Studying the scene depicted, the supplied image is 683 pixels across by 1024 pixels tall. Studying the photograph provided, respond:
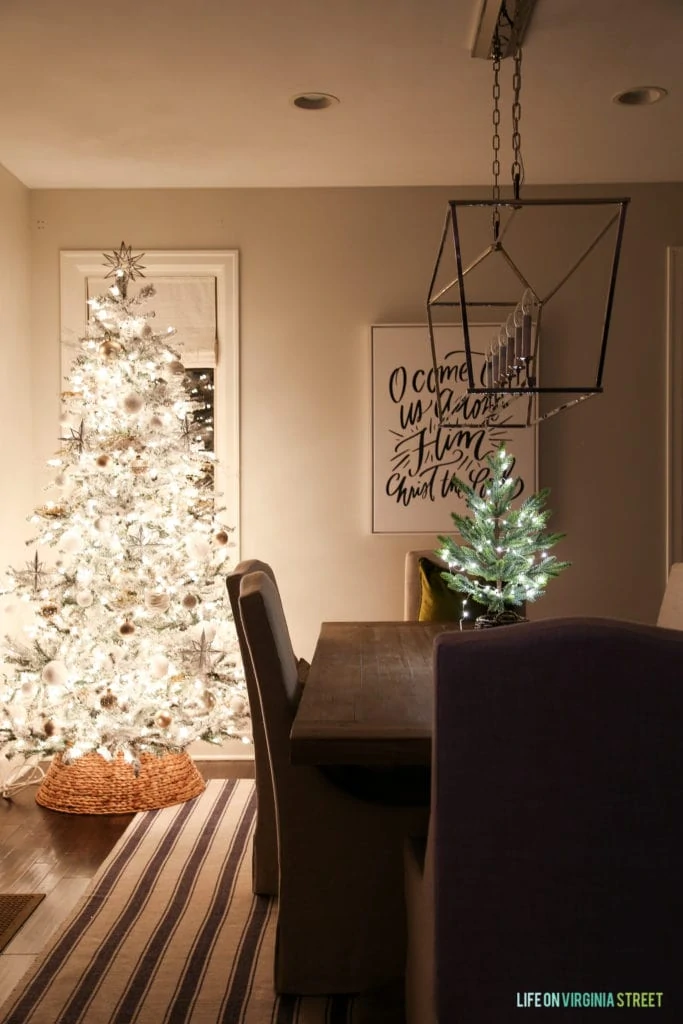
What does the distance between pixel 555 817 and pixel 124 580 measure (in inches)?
102

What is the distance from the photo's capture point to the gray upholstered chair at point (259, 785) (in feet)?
8.84

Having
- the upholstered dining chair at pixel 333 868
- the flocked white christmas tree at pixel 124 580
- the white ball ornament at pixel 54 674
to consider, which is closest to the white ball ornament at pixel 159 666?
the flocked white christmas tree at pixel 124 580

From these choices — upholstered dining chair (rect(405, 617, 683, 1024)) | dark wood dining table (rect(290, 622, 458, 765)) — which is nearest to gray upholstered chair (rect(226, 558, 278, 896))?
dark wood dining table (rect(290, 622, 458, 765))

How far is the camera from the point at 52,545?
385cm

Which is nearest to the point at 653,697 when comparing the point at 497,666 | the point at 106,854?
the point at 497,666

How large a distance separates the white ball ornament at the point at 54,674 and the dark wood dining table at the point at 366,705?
105cm

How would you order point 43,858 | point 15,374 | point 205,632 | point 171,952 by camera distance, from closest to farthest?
point 171,952 < point 43,858 < point 205,632 < point 15,374

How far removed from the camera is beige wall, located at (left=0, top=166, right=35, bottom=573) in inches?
161

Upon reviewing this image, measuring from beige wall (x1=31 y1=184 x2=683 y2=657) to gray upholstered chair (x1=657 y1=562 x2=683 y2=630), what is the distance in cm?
117

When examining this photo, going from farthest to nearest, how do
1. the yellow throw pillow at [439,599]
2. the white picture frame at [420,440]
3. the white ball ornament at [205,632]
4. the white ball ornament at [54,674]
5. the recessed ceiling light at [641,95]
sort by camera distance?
the white picture frame at [420,440] → the white ball ornament at [205,632] → the yellow throw pillow at [439,599] → the white ball ornament at [54,674] → the recessed ceiling light at [641,95]

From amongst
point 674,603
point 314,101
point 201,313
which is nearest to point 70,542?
point 201,313

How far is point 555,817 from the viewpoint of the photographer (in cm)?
146

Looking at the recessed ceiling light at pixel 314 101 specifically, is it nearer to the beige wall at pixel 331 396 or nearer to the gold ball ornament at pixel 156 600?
the beige wall at pixel 331 396

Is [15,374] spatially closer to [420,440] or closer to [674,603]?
[420,440]
